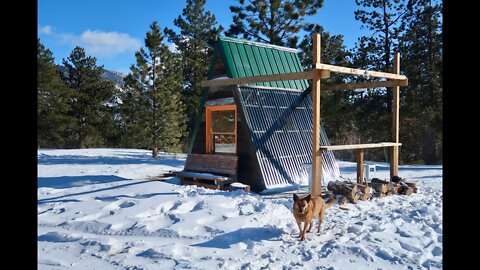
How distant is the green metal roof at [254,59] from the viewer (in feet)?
28.5

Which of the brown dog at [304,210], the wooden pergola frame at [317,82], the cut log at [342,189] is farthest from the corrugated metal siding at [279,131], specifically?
the brown dog at [304,210]

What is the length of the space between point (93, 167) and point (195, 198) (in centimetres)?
613

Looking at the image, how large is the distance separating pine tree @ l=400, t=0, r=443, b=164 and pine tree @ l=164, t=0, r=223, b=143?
39.4 feet

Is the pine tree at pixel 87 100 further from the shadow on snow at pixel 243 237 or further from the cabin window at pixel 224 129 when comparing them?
the shadow on snow at pixel 243 237

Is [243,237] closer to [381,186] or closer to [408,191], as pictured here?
[381,186]

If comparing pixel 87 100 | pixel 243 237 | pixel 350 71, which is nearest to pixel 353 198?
pixel 350 71

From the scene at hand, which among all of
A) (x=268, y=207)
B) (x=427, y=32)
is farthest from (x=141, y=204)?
(x=427, y=32)

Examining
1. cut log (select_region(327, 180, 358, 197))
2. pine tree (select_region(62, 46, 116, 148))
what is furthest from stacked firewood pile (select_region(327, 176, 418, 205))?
pine tree (select_region(62, 46, 116, 148))

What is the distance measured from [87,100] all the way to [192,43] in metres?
7.97

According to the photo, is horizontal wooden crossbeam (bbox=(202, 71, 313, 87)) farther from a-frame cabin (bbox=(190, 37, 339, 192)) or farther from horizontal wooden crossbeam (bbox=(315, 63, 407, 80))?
a-frame cabin (bbox=(190, 37, 339, 192))

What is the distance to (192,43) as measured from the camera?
24.4m

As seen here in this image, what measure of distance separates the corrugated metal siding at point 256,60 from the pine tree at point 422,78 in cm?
901
